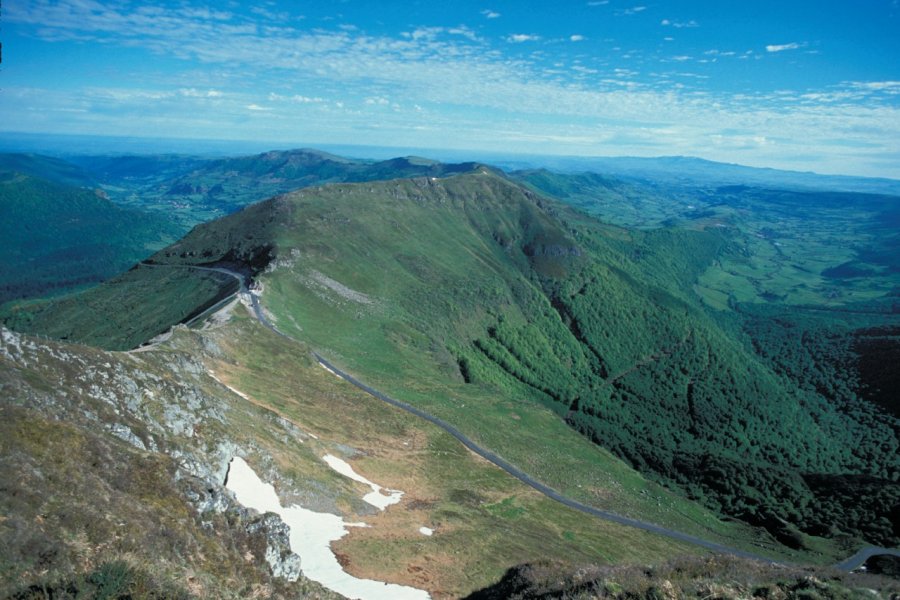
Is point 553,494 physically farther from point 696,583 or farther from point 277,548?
point 277,548

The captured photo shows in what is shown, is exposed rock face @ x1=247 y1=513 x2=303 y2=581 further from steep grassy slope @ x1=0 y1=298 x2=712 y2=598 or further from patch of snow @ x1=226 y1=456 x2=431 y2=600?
patch of snow @ x1=226 y1=456 x2=431 y2=600

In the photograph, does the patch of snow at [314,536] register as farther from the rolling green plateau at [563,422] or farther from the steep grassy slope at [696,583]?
the rolling green plateau at [563,422]

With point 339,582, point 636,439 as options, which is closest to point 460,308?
point 636,439

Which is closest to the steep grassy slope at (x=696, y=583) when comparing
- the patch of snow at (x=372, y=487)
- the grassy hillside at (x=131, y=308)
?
the patch of snow at (x=372, y=487)

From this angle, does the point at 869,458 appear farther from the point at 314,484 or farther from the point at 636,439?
the point at 314,484

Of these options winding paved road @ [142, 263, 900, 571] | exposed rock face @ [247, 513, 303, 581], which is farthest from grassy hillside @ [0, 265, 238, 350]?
exposed rock face @ [247, 513, 303, 581]
